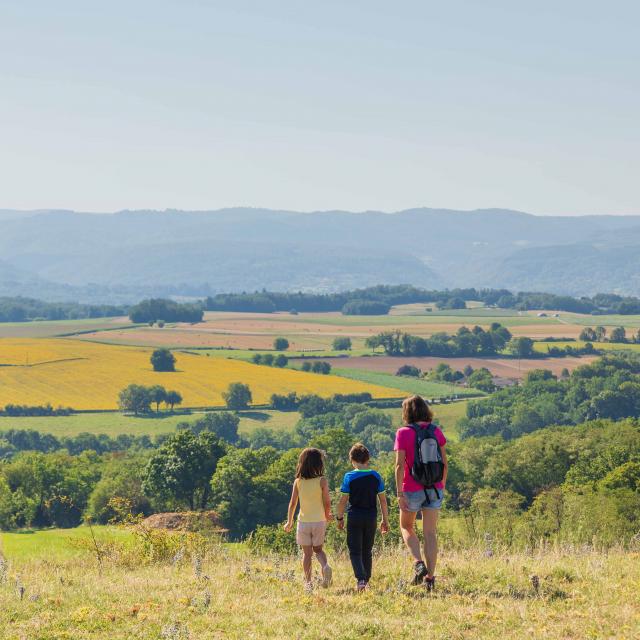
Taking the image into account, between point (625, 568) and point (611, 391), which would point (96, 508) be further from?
point (611, 391)

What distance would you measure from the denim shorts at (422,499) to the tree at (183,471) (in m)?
44.7

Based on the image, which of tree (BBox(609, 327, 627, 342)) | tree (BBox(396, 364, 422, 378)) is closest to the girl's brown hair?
tree (BBox(396, 364, 422, 378))

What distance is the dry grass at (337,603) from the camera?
10.4 m

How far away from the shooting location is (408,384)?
129 metres

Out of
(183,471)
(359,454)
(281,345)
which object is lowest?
(183,471)

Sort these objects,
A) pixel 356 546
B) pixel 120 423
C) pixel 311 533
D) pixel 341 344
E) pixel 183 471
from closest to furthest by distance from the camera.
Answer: pixel 356 546 < pixel 311 533 < pixel 183 471 < pixel 120 423 < pixel 341 344

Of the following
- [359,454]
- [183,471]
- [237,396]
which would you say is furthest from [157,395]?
[359,454]

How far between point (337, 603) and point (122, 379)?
117576 mm

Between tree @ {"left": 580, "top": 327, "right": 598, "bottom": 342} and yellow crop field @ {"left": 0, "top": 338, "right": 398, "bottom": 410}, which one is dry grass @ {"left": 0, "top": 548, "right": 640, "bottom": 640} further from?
tree @ {"left": 580, "top": 327, "right": 598, "bottom": 342}

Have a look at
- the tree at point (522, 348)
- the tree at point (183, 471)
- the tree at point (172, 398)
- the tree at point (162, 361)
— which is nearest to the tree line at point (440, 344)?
the tree at point (522, 348)

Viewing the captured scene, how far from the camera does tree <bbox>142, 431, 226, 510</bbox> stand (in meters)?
55.7

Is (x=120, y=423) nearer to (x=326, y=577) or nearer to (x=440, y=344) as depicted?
(x=440, y=344)

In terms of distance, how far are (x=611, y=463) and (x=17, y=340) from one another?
139 meters

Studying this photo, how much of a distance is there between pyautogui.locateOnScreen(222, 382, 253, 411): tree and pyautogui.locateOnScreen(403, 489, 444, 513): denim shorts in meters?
103
